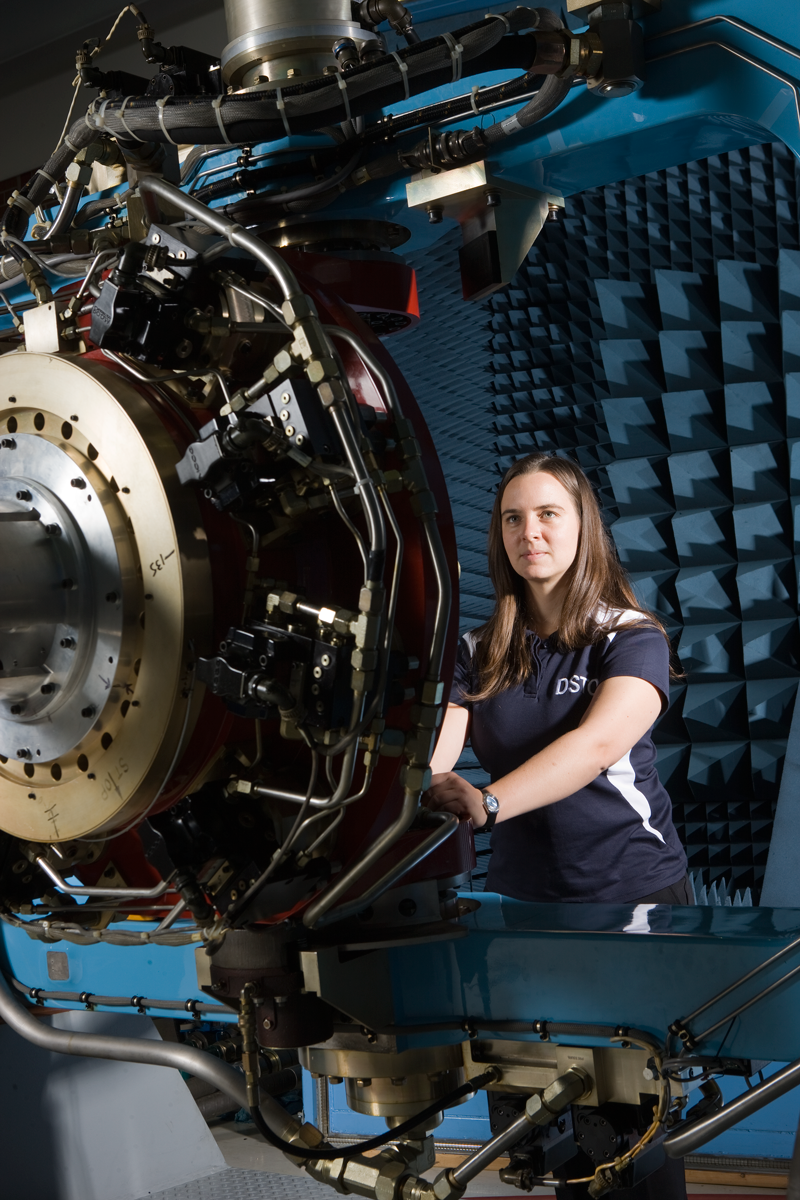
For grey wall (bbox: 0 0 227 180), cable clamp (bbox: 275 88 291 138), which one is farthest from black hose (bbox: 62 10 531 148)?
grey wall (bbox: 0 0 227 180)

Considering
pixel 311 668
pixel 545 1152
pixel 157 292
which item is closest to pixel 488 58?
pixel 157 292

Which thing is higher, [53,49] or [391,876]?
[53,49]

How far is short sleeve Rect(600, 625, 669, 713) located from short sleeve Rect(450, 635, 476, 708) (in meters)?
0.26

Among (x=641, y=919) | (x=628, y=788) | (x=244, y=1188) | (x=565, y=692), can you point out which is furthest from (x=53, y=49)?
(x=641, y=919)

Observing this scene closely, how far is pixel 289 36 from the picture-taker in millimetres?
1141

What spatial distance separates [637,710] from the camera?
1.51 metres

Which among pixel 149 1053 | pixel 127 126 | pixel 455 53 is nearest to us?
pixel 455 53

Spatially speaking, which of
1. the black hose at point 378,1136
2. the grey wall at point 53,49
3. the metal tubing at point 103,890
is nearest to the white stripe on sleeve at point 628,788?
the black hose at point 378,1136

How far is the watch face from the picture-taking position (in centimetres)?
129

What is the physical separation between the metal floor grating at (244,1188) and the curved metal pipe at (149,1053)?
3.77 ft

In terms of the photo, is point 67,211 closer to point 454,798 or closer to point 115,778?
point 115,778

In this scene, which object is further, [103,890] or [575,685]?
[575,685]

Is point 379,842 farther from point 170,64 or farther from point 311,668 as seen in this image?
point 170,64

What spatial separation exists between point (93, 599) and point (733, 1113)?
2.30 ft
